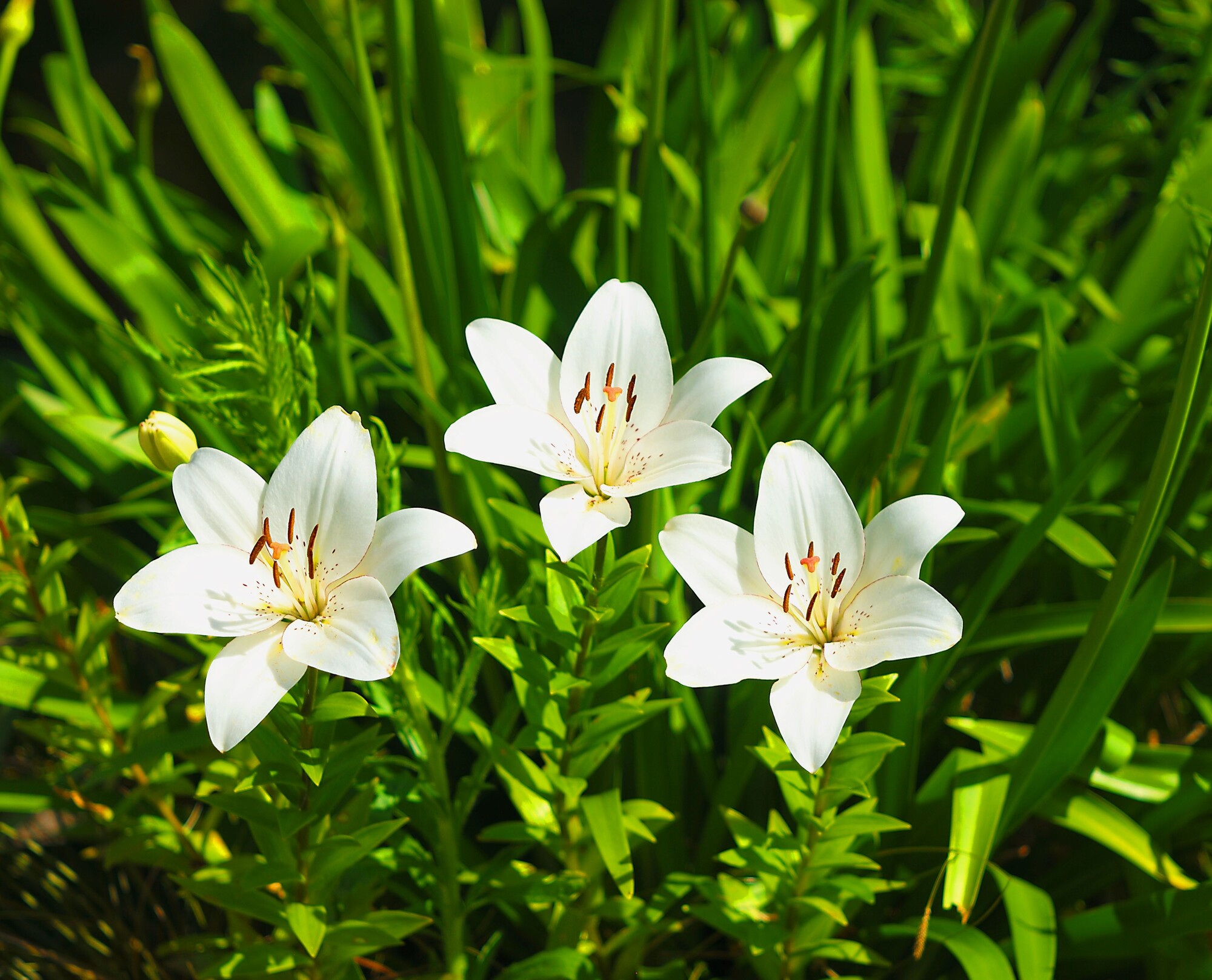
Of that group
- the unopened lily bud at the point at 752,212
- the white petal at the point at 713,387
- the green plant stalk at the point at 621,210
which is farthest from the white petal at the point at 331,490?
the green plant stalk at the point at 621,210

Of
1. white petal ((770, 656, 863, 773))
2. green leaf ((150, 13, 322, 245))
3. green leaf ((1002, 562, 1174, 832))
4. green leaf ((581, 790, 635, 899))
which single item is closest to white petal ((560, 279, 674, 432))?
white petal ((770, 656, 863, 773))

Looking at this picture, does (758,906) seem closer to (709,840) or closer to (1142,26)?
(709,840)

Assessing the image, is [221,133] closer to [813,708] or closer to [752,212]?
[752,212]

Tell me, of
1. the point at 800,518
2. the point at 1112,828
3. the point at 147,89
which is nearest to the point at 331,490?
the point at 800,518

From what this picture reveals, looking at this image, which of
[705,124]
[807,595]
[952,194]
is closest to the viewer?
[807,595]

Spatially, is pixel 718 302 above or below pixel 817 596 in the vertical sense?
above

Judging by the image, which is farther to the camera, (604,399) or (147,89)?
(147,89)

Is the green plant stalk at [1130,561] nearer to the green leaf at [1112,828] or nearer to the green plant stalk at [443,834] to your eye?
the green leaf at [1112,828]
